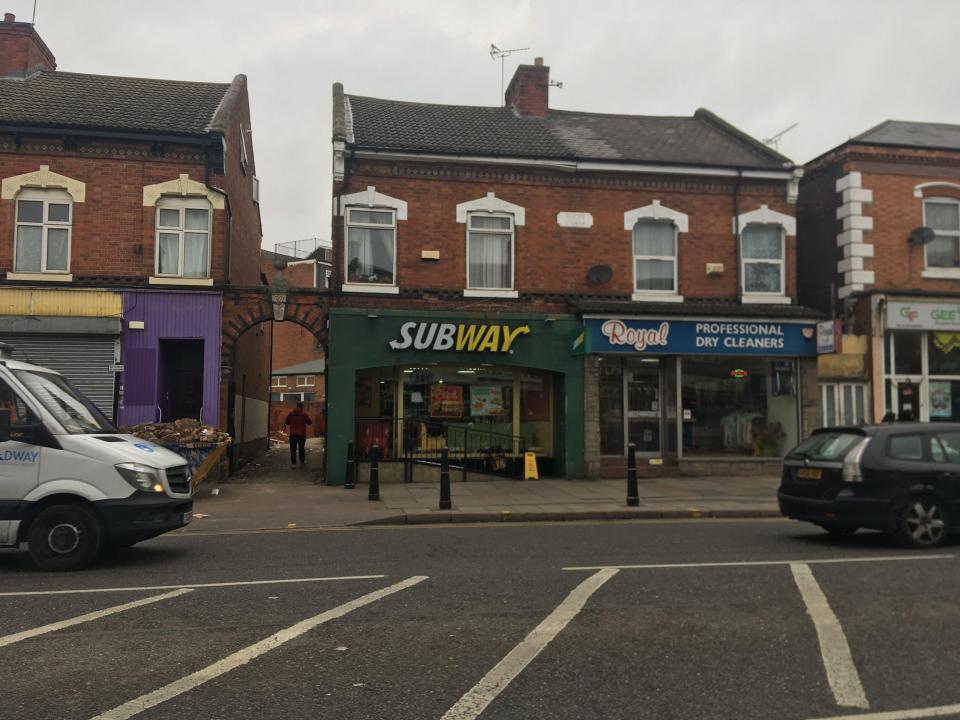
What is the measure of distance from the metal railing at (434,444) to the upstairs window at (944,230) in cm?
1134

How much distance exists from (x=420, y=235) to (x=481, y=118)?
4705 millimetres

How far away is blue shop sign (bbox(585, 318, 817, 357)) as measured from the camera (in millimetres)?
17250

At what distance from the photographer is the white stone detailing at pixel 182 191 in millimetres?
16531

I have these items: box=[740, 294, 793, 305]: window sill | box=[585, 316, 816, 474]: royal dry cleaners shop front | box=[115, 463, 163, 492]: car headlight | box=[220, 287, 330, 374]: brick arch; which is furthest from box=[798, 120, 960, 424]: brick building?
box=[115, 463, 163, 492]: car headlight

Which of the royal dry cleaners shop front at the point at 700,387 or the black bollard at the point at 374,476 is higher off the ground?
the royal dry cleaners shop front at the point at 700,387

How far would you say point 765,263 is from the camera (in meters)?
18.6

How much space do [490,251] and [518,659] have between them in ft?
44.5

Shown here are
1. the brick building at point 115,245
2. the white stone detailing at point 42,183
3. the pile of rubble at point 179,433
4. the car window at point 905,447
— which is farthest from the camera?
the white stone detailing at point 42,183

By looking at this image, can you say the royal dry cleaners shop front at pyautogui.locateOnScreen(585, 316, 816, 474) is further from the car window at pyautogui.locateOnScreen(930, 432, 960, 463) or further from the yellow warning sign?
the car window at pyautogui.locateOnScreen(930, 432, 960, 463)

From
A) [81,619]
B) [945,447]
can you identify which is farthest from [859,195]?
[81,619]

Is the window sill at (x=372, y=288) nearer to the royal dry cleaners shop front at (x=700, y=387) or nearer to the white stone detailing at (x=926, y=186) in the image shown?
the royal dry cleaners shop front at (x=700, y=387)

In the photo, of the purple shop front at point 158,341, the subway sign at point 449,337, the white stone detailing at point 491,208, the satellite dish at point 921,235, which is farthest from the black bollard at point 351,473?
the satellite dish at point 921,235

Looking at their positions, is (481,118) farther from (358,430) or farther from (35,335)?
(35,335)

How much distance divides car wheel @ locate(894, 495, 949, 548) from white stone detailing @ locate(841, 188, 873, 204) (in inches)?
439
